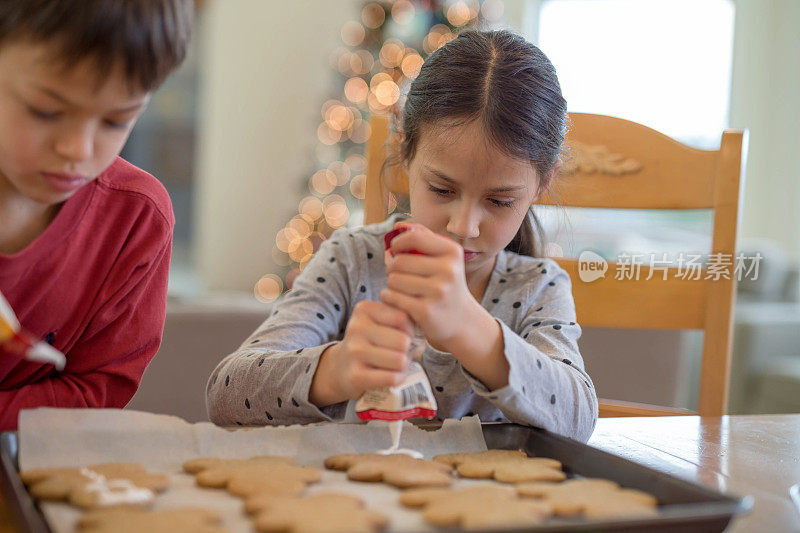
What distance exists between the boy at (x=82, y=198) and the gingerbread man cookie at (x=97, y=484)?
0.67 ft

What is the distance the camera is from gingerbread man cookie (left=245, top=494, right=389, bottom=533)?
59 centimetres

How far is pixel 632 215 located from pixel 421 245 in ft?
16.4

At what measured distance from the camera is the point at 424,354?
1.16 meters

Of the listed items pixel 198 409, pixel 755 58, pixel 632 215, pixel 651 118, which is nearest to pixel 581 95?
pixel 651 118

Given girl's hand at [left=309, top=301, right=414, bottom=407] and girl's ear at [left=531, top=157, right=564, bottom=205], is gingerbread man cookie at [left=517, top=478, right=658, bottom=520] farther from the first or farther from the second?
girl's ear at [left=531, top=157, right=564, bottom=205]

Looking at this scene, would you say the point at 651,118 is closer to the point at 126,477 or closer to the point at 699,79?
the point at 699,79

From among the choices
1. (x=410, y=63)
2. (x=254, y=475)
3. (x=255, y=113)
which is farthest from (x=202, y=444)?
(x=255, y=113)

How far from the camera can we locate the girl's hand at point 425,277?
81 centimetres

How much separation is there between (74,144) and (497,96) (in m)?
0.55

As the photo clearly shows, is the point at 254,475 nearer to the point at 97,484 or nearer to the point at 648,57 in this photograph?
the point at 97,484

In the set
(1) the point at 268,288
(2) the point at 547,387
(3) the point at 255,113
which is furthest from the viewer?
(3) the point at 255,113

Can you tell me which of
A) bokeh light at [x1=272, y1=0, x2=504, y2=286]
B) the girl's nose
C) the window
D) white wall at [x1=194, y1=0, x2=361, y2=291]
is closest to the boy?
the girl's nose

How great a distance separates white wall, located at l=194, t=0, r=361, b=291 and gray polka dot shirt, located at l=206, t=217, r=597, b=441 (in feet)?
12.7

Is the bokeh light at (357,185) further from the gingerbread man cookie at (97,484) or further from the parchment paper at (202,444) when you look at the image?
the gingerbread man cookie at (97,484)
